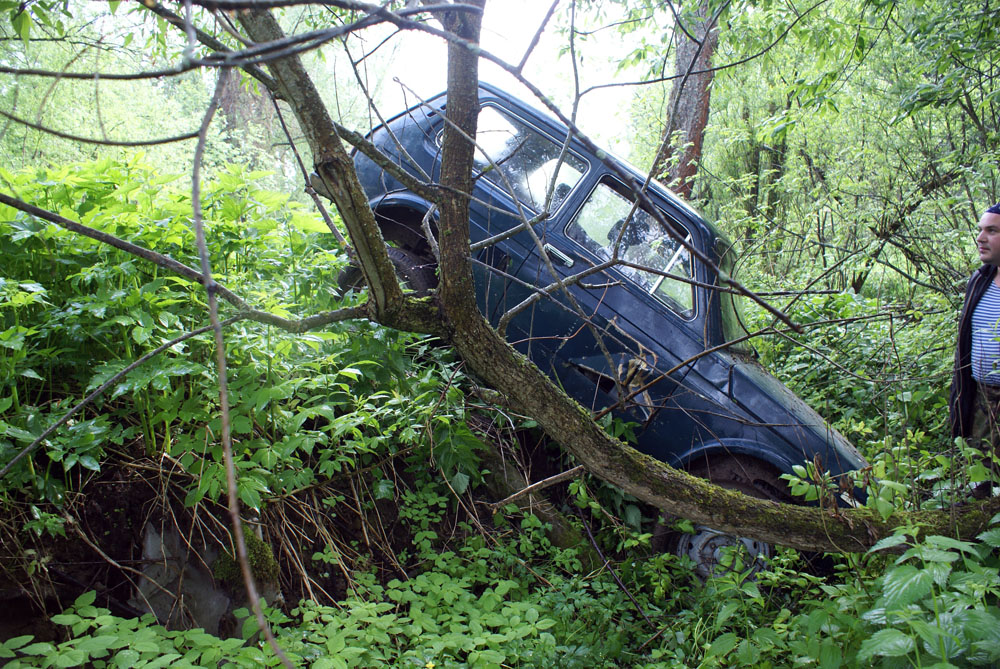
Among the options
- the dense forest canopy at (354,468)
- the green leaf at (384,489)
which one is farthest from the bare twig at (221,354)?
the green leaf at (384,489)

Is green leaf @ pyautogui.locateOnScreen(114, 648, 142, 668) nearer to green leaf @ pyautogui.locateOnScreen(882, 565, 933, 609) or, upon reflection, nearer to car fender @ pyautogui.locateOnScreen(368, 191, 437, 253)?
green leaf @ pyautogui.locateOnScreen(882, 565, 933, 609)

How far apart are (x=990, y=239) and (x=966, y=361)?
681 millimetres

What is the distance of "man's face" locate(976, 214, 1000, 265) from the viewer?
3520mm

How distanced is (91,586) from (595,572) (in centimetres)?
218

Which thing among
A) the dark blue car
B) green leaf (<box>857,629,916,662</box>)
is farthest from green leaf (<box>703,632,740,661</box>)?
the dark blue car

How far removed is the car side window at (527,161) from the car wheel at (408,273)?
71 cm

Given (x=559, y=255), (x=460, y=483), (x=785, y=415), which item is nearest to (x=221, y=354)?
(x=460, y=483)

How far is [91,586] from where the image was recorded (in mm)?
2539

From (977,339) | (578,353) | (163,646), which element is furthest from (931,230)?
(163,646)

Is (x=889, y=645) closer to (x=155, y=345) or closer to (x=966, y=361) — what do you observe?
(x=966, y=361)

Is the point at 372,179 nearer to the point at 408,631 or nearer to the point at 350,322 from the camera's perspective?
the point at 350,322

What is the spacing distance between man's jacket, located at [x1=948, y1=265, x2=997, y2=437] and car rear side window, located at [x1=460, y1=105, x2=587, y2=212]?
2.34 metres

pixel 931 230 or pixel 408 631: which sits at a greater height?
pixel 931 230

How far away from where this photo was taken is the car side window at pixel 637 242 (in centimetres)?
403
